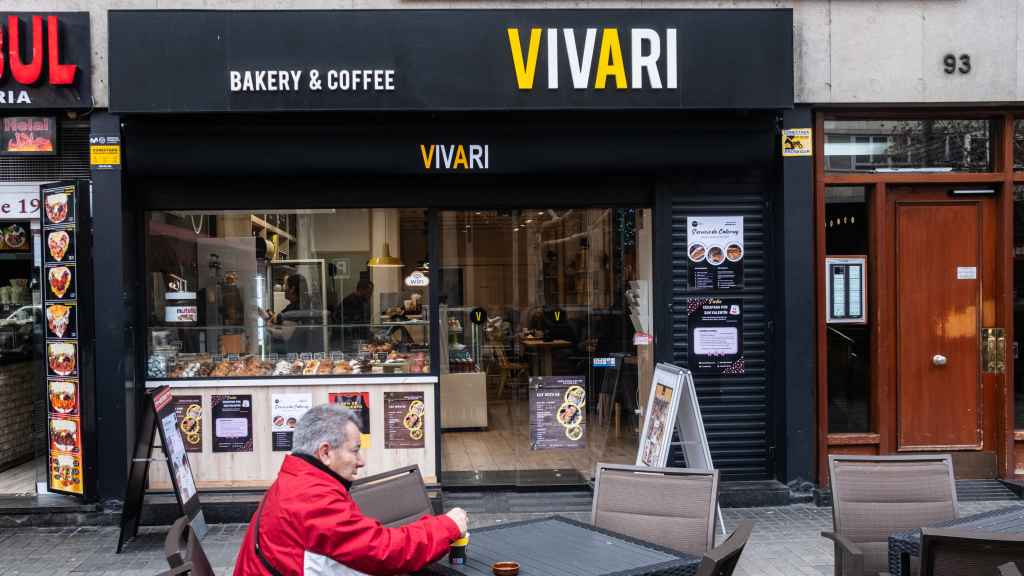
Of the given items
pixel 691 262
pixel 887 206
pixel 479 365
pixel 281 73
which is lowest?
pixel 479 365

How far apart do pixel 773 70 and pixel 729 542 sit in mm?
4912

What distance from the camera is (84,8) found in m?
7.30

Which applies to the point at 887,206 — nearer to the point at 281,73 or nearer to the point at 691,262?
the point at 691,262

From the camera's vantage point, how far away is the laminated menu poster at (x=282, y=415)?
25.5 ft

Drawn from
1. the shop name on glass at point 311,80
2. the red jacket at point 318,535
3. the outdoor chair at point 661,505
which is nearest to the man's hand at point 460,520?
the red jacket at point 318,535

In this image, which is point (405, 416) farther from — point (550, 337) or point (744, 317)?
point (744, 317)

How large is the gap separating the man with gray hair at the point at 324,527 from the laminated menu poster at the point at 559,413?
4760 mm

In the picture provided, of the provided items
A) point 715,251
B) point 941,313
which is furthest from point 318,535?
point 941,313

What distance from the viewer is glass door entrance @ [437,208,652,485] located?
26.8 ft

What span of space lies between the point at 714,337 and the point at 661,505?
354 centimetres

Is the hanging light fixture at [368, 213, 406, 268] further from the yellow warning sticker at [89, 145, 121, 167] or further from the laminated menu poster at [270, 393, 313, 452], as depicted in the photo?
the yellow warning sticker at [89, 145, 121, 167]

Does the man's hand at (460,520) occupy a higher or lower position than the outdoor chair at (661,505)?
higher

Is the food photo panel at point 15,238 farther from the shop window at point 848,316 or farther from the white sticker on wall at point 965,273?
the white sticker on wall at point 965,273

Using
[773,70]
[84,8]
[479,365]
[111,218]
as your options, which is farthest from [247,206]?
[773,70]
